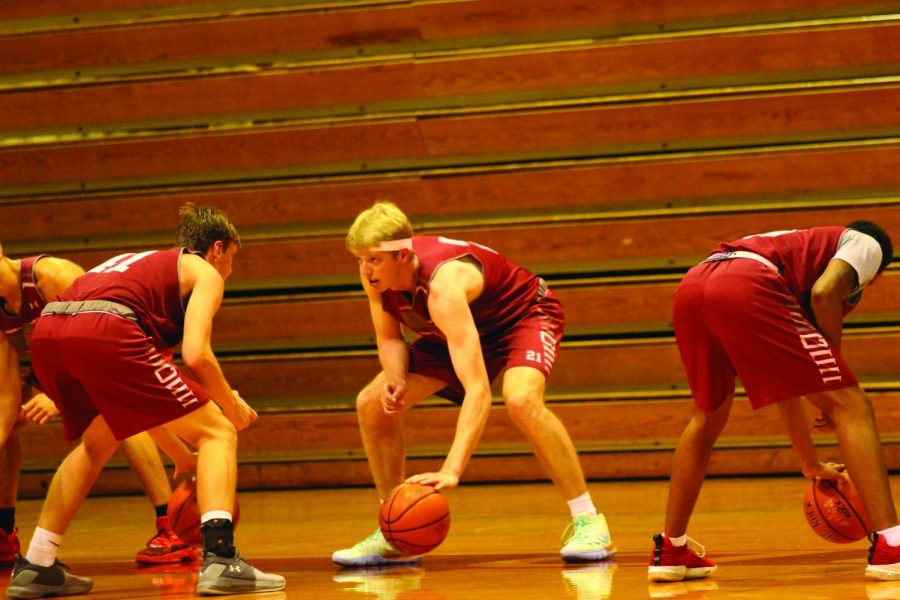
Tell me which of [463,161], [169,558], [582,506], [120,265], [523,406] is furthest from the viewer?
[463,161]

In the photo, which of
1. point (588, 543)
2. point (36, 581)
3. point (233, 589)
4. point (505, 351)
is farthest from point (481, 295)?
point (36, 581)

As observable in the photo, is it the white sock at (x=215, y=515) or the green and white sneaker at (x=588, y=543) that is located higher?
the white sock at (x=215, y=515)

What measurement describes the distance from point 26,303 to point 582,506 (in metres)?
2.19

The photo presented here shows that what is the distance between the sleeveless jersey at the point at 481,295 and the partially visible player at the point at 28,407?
98 cm

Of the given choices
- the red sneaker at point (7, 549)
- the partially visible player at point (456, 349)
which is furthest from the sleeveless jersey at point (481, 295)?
the red sneaker at point (7, 549)

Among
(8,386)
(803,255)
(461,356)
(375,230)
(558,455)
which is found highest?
(375,230)

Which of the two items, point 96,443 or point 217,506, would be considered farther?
point 96,443

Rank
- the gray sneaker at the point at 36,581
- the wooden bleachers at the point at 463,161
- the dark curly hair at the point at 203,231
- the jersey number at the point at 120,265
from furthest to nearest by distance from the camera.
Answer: the wooden bleachers at the point at 463,161, the dark curly hair at the point at 203,231, the jersey number at the point at 120,265, the gray sneaker at the point at 36,581

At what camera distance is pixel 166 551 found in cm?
436

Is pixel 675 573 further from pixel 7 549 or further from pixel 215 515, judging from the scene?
pixel 7 549

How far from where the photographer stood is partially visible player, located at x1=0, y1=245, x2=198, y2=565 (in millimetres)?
4348

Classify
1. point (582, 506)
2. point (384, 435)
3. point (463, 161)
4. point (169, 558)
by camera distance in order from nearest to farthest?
point (582, 506), point (384, 435), point (169, 558), point (463, 161)

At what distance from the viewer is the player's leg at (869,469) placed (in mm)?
3145

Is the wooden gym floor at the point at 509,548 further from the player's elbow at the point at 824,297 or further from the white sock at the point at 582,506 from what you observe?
the player's elbow at the point at 824,297
